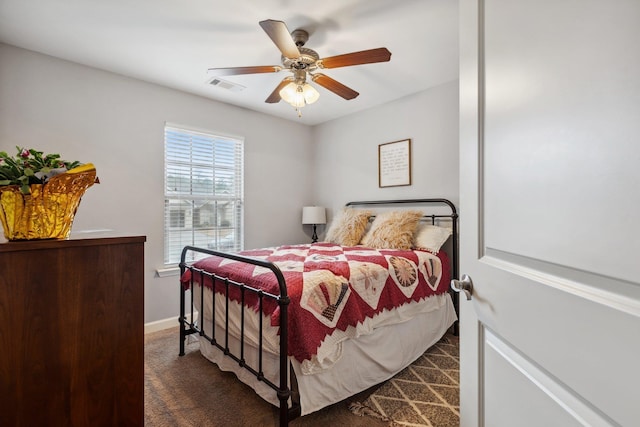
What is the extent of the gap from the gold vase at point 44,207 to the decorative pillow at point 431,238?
104 inches

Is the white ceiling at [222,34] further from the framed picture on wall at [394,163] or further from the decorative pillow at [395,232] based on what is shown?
the decorative pillow at [395,232]

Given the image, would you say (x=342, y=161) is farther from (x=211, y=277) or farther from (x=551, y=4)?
(x=551, y=4)

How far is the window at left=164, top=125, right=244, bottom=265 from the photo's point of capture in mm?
3225

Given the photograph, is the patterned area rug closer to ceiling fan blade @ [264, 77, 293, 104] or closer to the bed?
the bed

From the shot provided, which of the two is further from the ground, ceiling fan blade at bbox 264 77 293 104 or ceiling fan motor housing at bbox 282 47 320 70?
ceiling fan motor housing at bbox 282 47 320 70

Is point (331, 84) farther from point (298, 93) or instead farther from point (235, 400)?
point (235, 400)

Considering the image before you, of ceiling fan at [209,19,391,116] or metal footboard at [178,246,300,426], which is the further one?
ceiling fan at [209,19,391,116]

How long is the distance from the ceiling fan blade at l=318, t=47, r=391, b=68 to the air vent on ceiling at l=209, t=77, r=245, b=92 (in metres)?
1.33

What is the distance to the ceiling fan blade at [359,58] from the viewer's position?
1885 mm

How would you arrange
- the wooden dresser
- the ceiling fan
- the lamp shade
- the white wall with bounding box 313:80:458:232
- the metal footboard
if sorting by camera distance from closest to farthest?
the wooden dresser, the metal footboard, the ceiling fan, the white wall with bounding box 313:80:458:232, the lamp shade

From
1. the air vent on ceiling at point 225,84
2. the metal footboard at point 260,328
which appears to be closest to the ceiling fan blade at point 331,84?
the air vent on ceiling at point 225,84

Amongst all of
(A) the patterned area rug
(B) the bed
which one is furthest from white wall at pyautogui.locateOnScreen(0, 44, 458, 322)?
(A) the patterned area rug

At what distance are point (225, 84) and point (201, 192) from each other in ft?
4.08

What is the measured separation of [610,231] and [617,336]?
16 centimetres
